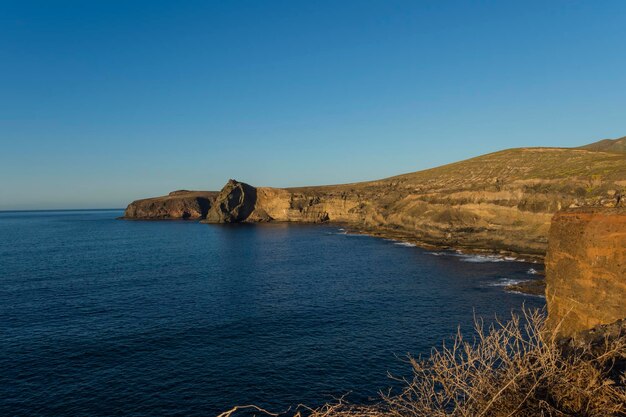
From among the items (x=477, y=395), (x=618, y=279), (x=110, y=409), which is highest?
(x=477, y=395)

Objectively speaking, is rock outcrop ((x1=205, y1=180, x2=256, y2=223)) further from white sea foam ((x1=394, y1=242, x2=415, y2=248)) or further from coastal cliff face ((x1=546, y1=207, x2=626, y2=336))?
coastal cliff face ((x1=546, y1=207, x2=626, y2=336))

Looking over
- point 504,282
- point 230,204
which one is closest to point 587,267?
point 504,282

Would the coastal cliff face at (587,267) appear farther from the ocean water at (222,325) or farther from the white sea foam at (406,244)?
the white sea foam at (406,244)

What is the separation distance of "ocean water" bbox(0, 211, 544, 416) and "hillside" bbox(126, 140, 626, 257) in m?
15.9

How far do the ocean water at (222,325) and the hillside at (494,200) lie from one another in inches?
628

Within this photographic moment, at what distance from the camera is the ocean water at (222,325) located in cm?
3034

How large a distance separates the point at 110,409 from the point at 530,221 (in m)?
86.4

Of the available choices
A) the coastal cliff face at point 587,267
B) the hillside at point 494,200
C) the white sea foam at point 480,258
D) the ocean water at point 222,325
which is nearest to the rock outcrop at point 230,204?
the hillside at point 494,200

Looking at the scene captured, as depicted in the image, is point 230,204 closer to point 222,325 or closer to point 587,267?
point 222,325

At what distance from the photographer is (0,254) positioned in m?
98.6

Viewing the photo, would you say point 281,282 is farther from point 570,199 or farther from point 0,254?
point 0,254

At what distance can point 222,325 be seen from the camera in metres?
44.4

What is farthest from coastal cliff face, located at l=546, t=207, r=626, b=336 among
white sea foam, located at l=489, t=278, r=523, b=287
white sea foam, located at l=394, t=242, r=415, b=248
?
white sea foam, located at l=394, t=242, r=415, b=248

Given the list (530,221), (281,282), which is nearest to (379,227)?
(530,221)
